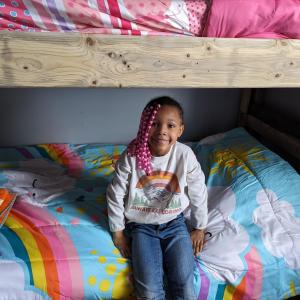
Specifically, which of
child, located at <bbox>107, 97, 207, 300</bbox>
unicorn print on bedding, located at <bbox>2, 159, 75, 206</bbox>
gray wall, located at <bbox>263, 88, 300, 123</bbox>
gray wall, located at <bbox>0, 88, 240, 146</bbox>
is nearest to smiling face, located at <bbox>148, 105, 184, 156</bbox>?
child, located at <bbox>107, 97, 207, 300</bbox>

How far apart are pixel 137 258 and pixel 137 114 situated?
51.4 inches

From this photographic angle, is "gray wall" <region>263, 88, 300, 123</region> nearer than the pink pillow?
No

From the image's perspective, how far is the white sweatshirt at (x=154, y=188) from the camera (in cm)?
113

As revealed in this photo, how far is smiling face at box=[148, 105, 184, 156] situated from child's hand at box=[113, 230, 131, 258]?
13.4 inches

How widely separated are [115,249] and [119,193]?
0.20 m

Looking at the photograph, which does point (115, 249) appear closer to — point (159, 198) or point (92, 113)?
point (159, 198)

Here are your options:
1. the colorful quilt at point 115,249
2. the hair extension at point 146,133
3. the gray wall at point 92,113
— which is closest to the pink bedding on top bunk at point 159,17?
the hair extension at point 146,133

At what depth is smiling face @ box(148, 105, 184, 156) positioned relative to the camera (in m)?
1.06

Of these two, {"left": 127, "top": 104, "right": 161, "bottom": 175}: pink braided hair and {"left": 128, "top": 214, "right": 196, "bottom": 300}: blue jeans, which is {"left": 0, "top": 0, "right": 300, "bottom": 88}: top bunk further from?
{"left": 128, "top": 214, "right": 196, "bottom": 300}: blue jeans

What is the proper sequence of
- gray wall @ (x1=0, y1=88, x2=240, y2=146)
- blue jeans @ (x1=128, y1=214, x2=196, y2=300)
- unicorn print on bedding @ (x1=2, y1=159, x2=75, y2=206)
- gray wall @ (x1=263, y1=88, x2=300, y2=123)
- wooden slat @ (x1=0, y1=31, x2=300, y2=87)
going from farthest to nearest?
gray wall @ (x1=0, y1=88, x2=240, y2=146), gray wall @ (x1=263, y1=88, x2=300, y2=123), unicorn print on bedding @ (x1=2, y1=159, x2=75, y2=206), blue jeans @ (x1=128, y1=214, x2=196, y2=300), wooden slat @ (x1=0, y1=31, x2=300, y2=87)

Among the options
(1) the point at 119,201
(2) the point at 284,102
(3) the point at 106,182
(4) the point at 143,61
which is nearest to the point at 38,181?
(3) the point at 106,182

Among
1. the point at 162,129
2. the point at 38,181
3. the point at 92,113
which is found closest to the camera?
the point at 162,129

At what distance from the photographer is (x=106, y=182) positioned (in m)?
1.62

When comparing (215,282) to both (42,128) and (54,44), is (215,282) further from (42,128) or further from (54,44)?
(42,128)
